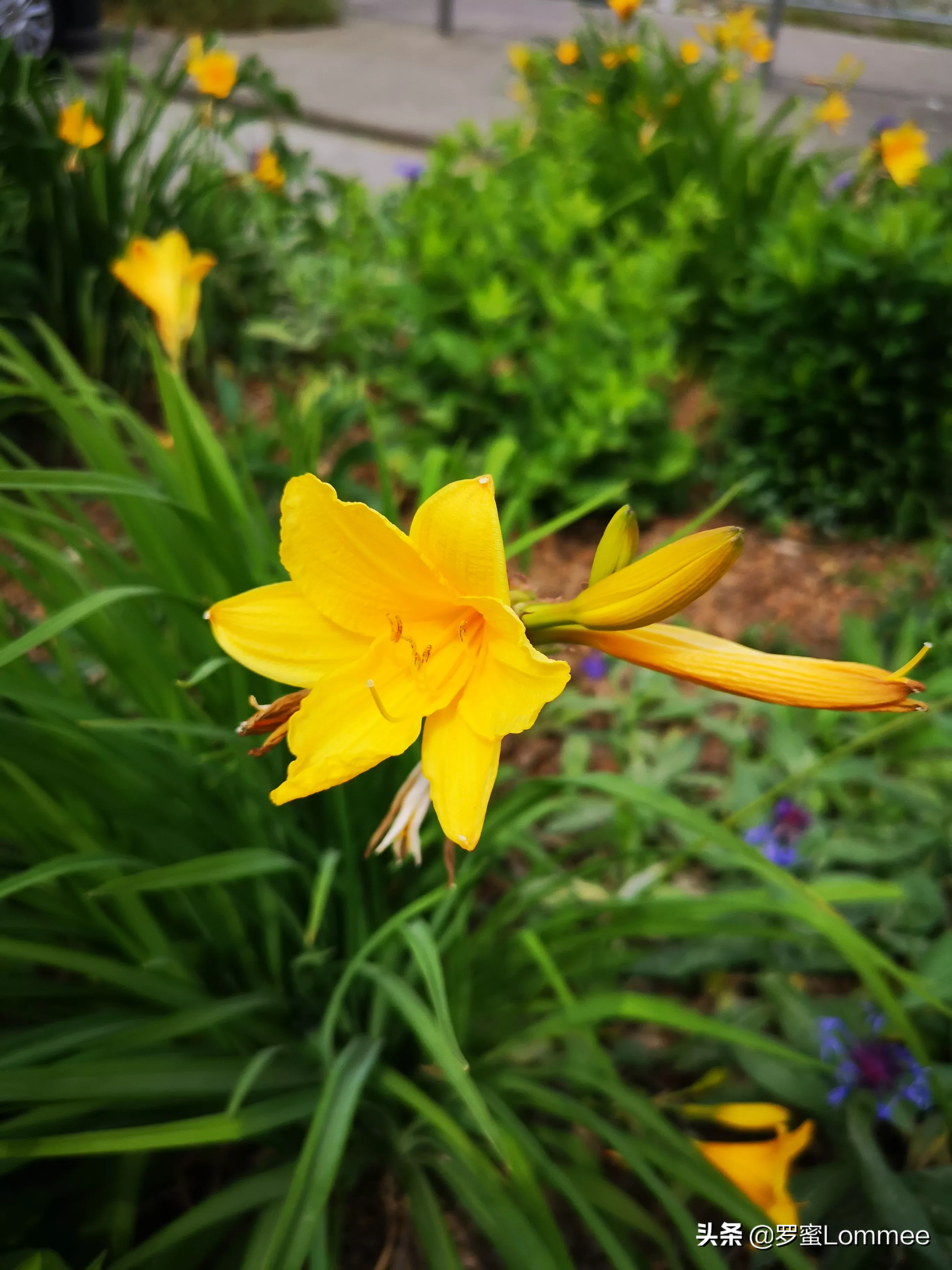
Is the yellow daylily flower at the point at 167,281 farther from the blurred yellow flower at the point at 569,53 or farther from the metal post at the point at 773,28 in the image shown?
the blurred yellow flower at the point at 569,53

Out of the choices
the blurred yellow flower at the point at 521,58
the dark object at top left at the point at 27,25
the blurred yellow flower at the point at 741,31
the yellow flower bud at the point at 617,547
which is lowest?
the yellow flower bud at the point at 617,547

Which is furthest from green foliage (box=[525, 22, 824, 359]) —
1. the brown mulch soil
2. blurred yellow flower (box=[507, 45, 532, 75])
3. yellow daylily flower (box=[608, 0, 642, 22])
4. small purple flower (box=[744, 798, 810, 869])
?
small purple flower (box=[744, 798, 810, 869])

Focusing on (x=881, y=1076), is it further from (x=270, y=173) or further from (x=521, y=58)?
(x=521, y=58)

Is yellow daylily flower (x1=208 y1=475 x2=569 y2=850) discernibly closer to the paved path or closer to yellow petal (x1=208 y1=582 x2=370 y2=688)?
yellow petal (x1=208 y1=582 x2=370 y2=688)

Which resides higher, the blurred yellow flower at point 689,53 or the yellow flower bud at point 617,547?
the blurred yellow flower at point 689,53

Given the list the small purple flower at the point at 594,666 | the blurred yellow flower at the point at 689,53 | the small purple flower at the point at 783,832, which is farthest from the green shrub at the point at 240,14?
the small purple flower at the point at 783,832

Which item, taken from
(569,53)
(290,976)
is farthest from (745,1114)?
(569,53)
